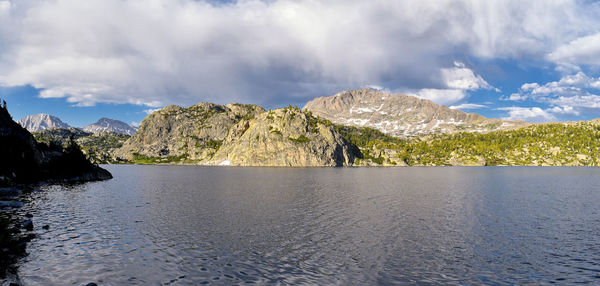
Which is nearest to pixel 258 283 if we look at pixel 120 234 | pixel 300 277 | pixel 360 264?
pixel 300 277

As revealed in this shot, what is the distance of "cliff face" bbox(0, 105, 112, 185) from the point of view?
79938 mm

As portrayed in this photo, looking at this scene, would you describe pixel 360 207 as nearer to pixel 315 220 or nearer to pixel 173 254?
pixel 315 220

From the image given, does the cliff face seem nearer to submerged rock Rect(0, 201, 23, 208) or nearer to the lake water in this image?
submerged rock Rect(0, 201, 23, 208)

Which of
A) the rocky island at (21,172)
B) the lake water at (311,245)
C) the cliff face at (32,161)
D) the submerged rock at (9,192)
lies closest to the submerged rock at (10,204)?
the rocky island at (21,172)

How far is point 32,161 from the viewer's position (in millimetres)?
92500

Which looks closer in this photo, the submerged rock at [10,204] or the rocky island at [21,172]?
the rocky island at [21,172]

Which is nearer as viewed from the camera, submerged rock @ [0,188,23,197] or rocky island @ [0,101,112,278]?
rocky island @ [0,101,112,278]

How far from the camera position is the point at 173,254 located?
1109 inches

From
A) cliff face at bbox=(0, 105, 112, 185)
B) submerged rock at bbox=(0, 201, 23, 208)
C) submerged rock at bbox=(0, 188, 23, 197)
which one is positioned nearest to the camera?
submerged rock at bbox=(0, 201, 23, 208)

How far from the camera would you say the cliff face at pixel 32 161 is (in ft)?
262

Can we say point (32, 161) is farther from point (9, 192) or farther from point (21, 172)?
point (9, 192)

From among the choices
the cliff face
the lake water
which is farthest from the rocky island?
the lake water

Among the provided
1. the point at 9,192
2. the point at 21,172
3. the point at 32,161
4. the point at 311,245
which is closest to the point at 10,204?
the point at 9,192

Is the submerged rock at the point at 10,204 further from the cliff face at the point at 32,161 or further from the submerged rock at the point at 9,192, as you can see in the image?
the cliff face at the point at 32,161
